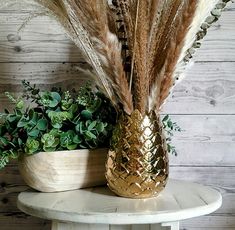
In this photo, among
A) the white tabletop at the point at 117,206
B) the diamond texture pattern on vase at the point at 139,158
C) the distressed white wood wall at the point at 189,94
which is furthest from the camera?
the distressed white wood wall at the point at 189,94

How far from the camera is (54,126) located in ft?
3.17

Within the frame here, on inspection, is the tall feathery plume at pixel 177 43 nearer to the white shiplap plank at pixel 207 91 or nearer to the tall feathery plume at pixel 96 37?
the tall feathery plume at pixel 96 37

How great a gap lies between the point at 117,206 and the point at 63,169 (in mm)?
168

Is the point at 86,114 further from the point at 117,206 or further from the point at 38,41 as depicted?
the point at 38,41

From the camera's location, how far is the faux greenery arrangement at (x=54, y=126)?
3.13 ft

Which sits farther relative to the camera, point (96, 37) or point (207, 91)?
point (207, 91)

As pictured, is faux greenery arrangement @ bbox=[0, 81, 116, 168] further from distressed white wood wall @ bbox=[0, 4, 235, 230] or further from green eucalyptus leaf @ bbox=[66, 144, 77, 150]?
distressed white wood wall @ bbox=[0, 4, 235, 230]

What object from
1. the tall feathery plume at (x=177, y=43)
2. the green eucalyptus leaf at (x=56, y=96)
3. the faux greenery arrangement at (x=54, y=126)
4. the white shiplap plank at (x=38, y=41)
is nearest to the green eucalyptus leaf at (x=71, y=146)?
the faux greenery arrangement at (x=54, y=126)

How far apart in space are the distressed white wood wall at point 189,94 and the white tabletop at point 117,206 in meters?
0.24

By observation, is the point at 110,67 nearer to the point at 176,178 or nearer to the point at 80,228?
the point at 80,228

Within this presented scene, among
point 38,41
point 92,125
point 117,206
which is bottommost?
point 117,206

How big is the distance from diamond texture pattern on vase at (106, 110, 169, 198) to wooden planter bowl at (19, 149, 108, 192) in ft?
0.21

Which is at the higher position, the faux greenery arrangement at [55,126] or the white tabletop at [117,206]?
the faux greenery arrangement at [55,126]

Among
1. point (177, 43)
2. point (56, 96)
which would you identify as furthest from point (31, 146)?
point (177, 43)
